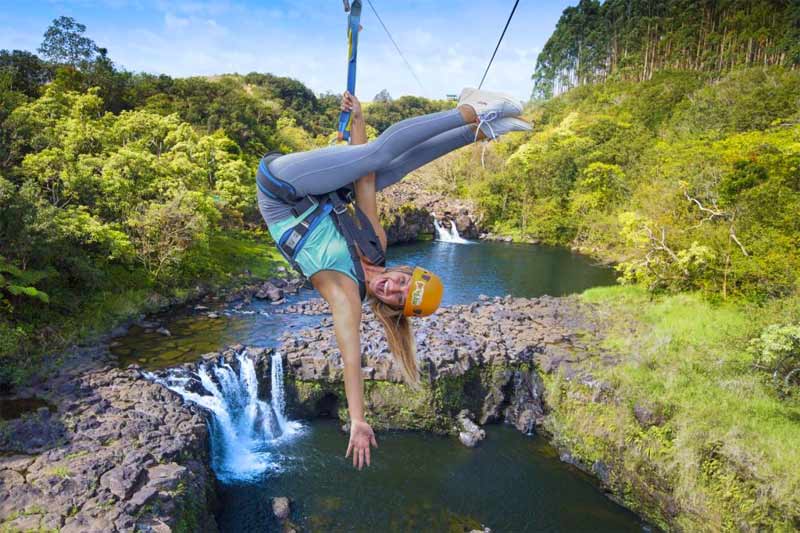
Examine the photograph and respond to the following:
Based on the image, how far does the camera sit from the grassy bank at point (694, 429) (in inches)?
334

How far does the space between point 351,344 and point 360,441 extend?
446 mm

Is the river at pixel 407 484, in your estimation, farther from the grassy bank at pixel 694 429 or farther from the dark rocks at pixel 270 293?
the dark rocks at pixel 270 293

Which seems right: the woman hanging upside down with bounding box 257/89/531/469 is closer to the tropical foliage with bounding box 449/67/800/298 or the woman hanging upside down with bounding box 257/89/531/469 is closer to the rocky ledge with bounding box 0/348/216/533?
the rocky ledge with bounding box 0/348/216/533

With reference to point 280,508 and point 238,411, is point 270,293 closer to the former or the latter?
point 238,411

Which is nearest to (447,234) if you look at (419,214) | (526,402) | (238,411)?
(419,214)

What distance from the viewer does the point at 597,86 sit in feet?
175

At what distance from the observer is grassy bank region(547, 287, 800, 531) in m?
8.48

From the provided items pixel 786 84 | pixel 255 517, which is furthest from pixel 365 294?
pixel 786 84

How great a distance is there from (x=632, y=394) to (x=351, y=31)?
10.5m

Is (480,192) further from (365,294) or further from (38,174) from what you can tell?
(365,294)

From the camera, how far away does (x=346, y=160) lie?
243 centimetres

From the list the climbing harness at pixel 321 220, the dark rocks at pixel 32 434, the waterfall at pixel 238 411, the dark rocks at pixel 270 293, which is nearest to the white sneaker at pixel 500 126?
the climbing harness at pixel 321 220

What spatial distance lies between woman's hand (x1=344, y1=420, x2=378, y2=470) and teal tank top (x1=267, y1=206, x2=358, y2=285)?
702 mm

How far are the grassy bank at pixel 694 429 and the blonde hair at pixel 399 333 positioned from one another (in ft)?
28.6
